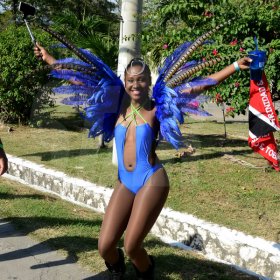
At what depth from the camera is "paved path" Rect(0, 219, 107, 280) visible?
12.6ft

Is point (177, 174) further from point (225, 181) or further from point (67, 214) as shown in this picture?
point (67, 214)

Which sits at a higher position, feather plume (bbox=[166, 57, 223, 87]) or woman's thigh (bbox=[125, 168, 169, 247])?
feather plume (bbox=[166, 57, 223, 87])

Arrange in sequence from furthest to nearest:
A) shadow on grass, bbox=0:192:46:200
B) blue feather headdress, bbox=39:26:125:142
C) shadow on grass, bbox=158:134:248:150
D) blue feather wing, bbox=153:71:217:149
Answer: shadow on grass, bbox=158:134:248:150
shadow on grass, bbox=0:192:46:200
blue feather headdress, bbox=39:26:125:142
blue feather wing, bbox=153:71:217:149

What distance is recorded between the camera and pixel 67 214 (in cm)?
543

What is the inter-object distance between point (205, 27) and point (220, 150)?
8.38 ft

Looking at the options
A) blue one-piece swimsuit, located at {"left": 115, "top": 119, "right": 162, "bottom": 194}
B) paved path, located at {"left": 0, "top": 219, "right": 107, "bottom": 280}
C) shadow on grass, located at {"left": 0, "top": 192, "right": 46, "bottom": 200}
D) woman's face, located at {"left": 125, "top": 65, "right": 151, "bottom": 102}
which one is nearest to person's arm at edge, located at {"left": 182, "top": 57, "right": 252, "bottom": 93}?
woman's face, located at {"left": 125, "top": 65, "right": 151, "bottom": 102}

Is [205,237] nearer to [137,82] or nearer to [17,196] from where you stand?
[137,82]

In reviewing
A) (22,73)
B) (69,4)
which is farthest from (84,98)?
(69,4)

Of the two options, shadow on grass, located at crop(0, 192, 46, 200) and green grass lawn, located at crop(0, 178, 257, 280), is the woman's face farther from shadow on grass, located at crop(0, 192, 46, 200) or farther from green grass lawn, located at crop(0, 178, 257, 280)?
shadow on grass, located at crop(0, 192, 46, 200)

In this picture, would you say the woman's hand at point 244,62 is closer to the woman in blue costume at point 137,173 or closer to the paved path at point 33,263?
the woman in blue costume at point 137,173

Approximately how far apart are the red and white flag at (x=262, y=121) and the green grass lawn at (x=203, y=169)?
904mm

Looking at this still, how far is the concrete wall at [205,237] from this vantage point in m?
3.93

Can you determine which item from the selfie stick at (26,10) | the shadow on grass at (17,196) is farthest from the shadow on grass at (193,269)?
the shadow on grass at (17,196)

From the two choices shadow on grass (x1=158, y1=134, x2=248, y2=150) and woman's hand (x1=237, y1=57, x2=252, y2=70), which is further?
shadow on grass (x1=158, y1=134, x2=248, y2=150)
